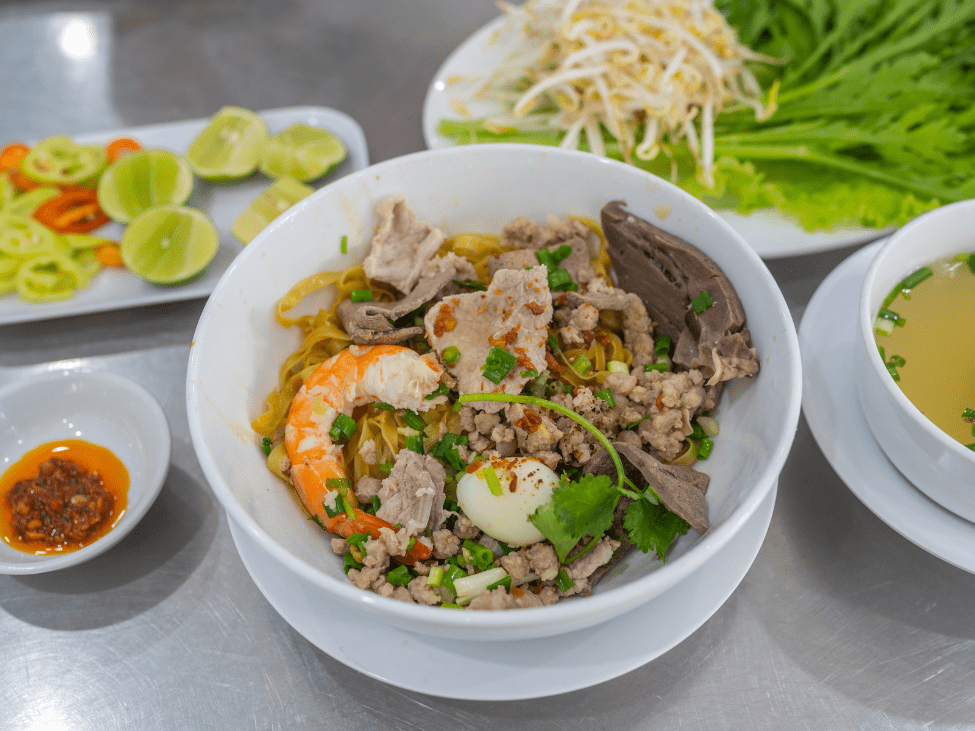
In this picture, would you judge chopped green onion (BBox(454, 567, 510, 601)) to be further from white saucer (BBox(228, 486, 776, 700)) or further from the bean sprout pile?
the bean sprout pile

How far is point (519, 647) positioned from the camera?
1.45 m

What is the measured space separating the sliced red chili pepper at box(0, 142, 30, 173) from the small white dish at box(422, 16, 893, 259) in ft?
6.13

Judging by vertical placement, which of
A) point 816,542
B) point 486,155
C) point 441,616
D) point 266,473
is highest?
point 486,155

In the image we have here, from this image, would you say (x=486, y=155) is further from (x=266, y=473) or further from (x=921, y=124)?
(x=921, y=124)

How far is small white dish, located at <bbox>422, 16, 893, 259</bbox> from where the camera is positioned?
94.0 inches

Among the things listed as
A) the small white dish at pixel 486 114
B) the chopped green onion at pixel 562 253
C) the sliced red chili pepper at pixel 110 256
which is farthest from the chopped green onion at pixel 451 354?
the sliced red chili pepper at pixel 110 256

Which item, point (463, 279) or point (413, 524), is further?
point (463, 279)

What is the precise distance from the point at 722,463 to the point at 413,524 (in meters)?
0.77

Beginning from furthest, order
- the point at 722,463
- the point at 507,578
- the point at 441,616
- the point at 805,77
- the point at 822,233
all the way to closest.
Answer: the point at 805,77 < the point at 822,233 < the point at 722,463 < the point at 507,578 < the point at 441,616

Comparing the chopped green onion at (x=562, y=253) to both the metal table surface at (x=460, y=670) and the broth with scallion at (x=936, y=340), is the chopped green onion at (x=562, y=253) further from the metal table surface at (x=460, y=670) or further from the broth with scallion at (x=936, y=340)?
the metal table surface at (x=460, y=670)

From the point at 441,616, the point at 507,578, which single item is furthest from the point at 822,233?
the point at 441,616

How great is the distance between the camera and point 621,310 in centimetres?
187

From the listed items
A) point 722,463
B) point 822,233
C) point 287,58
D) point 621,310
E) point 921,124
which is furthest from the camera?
point 287,58

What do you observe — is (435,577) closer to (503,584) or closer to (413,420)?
(503,584)
